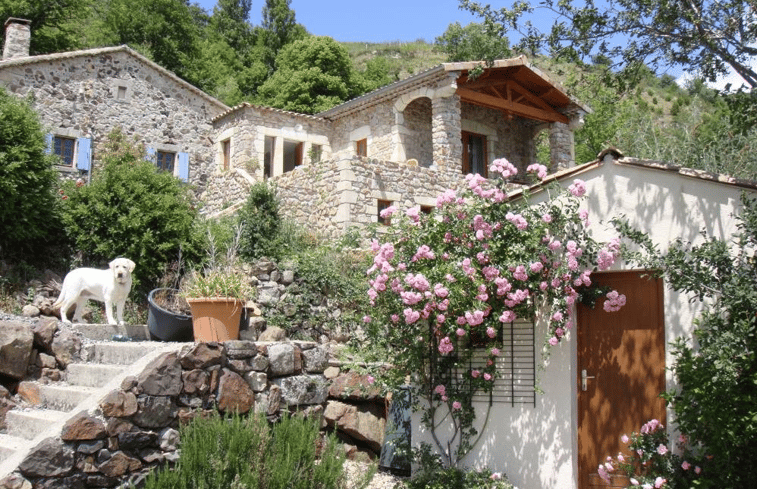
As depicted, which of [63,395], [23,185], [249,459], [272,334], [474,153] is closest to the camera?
[249,459]

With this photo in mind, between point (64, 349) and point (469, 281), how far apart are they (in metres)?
4.45

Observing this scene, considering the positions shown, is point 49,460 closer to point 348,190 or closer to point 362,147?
point 348,190

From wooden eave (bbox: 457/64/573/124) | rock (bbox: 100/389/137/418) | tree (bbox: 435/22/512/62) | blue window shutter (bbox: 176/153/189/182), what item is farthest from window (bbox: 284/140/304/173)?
rock (bbox: 100/389/137/418)

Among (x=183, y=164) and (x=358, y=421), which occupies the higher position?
(x=183, y=164)

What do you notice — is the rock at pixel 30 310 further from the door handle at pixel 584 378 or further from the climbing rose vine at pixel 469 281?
the door handle at pixel 584 378

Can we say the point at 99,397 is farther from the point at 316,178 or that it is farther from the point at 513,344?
the point at 316,178

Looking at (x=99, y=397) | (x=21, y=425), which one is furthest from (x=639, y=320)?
(x=21, y=425)

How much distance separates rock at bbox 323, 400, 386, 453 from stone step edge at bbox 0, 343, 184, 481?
1.91 m

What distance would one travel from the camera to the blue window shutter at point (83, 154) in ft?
59.0

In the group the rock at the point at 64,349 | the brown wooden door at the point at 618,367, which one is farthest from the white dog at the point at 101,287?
the brown wooden door at the point at 618,367

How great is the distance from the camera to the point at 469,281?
6.52 meters

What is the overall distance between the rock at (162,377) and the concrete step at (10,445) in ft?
3.28

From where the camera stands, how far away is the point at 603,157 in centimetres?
657

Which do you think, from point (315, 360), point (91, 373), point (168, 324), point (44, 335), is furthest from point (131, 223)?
point (315, 360)
